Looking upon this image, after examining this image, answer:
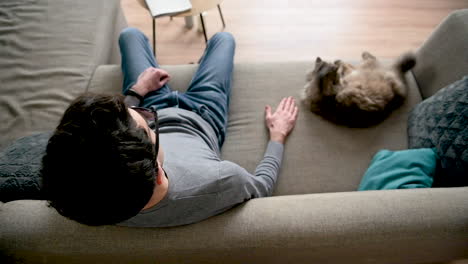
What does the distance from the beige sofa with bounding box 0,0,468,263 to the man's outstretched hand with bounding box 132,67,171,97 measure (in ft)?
0.54

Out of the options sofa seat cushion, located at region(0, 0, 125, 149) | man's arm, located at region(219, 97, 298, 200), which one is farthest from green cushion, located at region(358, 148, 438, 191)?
sofa seat cushion, located at region(0, 0, 125, 149)

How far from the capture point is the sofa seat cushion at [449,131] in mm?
933

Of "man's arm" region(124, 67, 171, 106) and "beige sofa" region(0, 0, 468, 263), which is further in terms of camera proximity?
"man's arm" region(124, 67, 171, 106)

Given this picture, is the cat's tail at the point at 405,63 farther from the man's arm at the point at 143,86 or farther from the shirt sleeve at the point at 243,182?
the man's arm at the point at 143,86

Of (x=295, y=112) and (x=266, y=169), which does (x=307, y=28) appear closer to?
(x=295, y=112)

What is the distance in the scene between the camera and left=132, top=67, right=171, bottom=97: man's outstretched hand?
48.4 inches

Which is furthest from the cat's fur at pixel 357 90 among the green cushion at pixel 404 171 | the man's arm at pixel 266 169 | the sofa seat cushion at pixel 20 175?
the sofa seat cushion at pixel 20 175

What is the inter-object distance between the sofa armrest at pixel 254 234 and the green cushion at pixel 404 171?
0.47ft

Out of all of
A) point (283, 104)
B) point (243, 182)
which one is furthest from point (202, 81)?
point (243, 182)

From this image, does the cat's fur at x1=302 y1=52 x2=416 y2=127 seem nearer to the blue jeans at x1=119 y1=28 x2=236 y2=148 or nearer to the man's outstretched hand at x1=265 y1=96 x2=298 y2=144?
the man's outstretched hand at x1=265 y1=96 x2=298 y2=144

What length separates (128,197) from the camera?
1.81 ft

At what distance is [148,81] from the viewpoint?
125cm

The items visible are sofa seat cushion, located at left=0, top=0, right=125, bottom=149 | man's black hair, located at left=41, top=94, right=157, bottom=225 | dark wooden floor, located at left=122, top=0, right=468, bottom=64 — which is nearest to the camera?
man's black hair, located at left=41, top=94, right=157, bottom=225

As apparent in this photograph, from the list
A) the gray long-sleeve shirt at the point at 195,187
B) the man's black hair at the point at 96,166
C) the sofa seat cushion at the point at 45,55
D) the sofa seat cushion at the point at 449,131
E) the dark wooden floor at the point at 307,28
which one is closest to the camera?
the man's black hair at the point at 96,166
